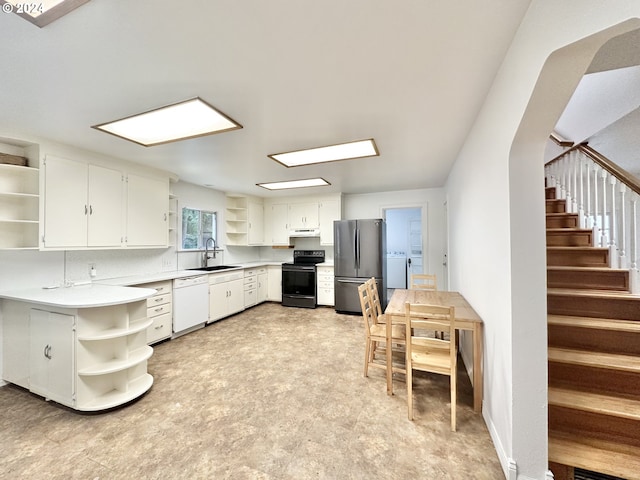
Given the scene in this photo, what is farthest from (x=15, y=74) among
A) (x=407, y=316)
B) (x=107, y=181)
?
(x=407, y=316)

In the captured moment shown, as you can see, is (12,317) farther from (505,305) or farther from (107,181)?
(505,305)

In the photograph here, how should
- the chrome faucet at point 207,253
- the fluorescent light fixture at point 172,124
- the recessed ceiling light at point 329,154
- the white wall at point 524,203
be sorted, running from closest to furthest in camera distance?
the white wall at point 524,203, the fluorescent light fixture at point 172,124, the recessed ceiling light at point 329,154, the chrome faucet at point 207,253

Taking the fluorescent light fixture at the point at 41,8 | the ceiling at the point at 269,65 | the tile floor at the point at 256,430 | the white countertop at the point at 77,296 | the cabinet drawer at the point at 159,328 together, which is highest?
the ceiling at the point at 269,65

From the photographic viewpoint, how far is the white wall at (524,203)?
997 millimetres

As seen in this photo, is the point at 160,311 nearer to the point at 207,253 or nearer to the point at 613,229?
the point at 207,253

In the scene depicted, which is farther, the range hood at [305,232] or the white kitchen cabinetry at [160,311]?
the range hood at [305,232]

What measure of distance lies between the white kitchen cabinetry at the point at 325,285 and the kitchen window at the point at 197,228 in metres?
2.29

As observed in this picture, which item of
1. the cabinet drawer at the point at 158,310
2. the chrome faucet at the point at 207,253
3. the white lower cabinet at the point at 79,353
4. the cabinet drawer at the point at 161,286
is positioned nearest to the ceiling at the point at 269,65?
the white lower cabinet at the point at 79,353

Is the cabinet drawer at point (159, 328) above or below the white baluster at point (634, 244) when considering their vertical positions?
below

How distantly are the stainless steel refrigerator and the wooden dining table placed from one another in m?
1.68

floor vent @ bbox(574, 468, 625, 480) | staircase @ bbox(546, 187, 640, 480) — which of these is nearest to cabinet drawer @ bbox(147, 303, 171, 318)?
staircase @ bbox(546, 187, 640, 480)

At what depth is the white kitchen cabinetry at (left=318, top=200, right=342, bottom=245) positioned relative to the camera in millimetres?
5535

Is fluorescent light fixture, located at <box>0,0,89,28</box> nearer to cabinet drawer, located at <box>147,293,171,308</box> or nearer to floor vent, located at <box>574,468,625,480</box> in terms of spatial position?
cabinet drawer, located at <box>147,293,171,308</box>

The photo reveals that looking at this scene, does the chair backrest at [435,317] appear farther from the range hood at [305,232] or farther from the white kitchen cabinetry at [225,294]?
the range hood at [305,232]
